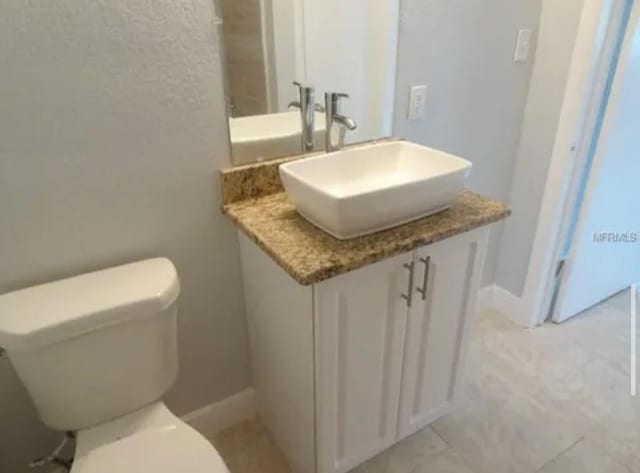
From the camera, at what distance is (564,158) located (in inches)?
70.3

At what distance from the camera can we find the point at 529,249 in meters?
2.03

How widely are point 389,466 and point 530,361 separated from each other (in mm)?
843

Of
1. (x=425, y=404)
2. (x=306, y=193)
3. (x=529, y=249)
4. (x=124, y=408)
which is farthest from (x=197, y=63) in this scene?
(x=529, y=249)

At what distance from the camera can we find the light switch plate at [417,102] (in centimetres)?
162

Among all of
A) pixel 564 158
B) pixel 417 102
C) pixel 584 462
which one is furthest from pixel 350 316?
pixel 564 158

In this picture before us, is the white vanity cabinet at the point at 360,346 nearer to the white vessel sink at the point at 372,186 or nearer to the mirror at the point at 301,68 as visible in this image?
the white vessel sink at the point at 372,186

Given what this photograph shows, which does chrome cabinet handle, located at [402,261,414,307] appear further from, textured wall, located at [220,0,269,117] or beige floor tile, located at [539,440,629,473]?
beige floor tile, located at [539,440,629,473]

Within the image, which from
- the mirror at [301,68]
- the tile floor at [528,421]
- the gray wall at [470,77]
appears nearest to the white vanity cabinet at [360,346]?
the tile floor at [528,421]

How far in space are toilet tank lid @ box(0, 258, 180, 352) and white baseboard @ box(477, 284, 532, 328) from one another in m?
1.58

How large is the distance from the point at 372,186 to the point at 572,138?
36.0 inches

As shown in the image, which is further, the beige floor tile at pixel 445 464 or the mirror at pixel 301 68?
the beige floor tile at pixel 445 464

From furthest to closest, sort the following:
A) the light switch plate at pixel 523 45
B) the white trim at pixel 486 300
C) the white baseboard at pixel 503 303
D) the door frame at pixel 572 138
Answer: the white trim at pixel 486 300, the white baseboard at pixel 503 303, the light switch plate at pixel 523 45, the door frame at pixel 572 138

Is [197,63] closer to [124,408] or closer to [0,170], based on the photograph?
[0,170]

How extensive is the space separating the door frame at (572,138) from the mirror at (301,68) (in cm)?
71
